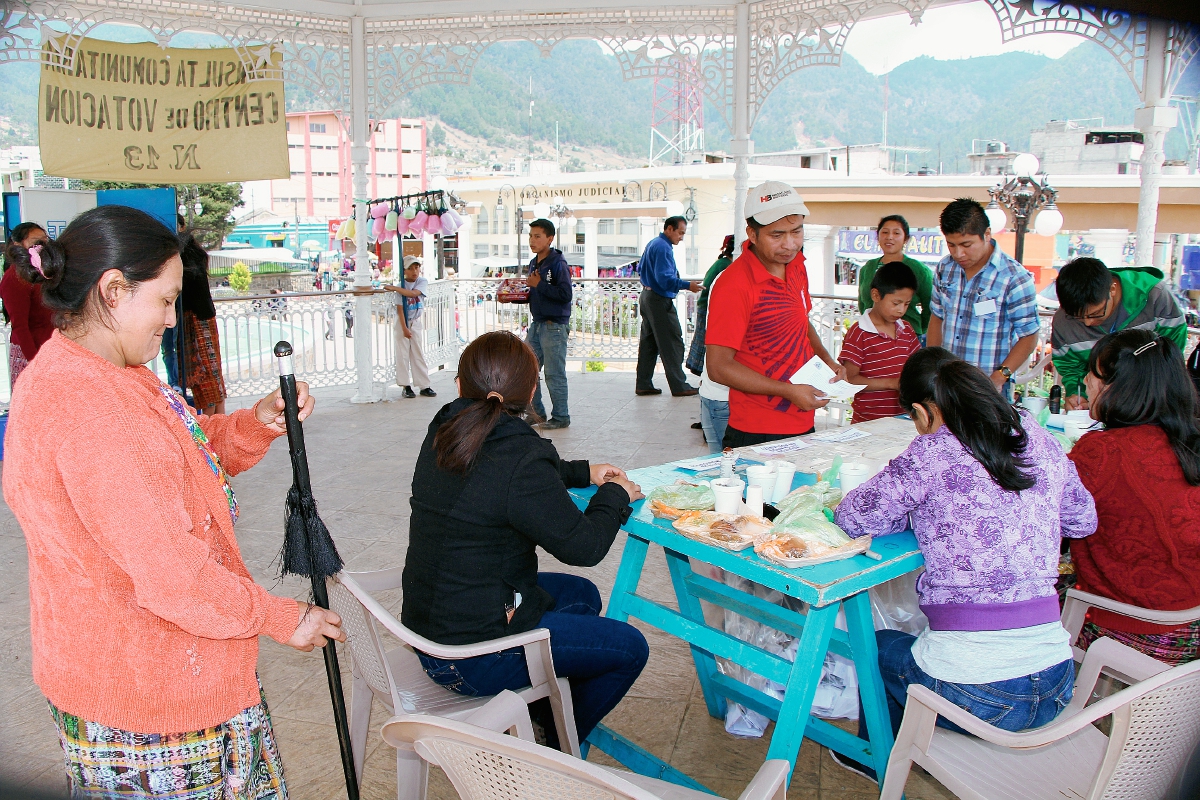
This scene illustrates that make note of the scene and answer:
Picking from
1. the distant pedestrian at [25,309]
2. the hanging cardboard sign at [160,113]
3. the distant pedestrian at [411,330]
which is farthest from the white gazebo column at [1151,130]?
the distant pedestrian at [25,309]

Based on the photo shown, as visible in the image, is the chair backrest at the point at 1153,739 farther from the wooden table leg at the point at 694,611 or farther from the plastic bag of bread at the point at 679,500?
the wooden table leg at the point at 694,611

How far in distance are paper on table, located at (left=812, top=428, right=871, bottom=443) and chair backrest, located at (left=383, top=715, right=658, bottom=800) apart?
2.06 m

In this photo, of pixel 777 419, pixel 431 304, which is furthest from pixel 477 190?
pixel 777 419

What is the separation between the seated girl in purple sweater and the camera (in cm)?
196

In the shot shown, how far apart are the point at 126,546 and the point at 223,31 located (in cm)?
716

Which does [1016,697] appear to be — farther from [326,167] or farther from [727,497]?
[326,167]

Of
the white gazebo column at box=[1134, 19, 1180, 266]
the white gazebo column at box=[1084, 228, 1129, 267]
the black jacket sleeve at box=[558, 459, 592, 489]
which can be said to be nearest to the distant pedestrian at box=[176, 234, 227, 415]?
the black jacket sleeve at box=[558, 459, 592, 489]

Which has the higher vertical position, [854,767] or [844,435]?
[844,435]

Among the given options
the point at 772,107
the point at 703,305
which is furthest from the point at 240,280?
the point at 772,107

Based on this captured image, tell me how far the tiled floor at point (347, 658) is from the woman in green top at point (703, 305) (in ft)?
1.66

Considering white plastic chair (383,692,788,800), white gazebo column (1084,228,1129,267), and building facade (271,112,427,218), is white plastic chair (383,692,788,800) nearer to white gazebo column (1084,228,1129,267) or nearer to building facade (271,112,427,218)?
white gazebo column (1084,228,1129,267)

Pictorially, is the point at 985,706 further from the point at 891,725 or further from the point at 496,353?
the point at 496,353

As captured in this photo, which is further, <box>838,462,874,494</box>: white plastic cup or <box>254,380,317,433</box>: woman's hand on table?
<box>838,462,874,494</box>: white plastic cup

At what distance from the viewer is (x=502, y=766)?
1376 mm
